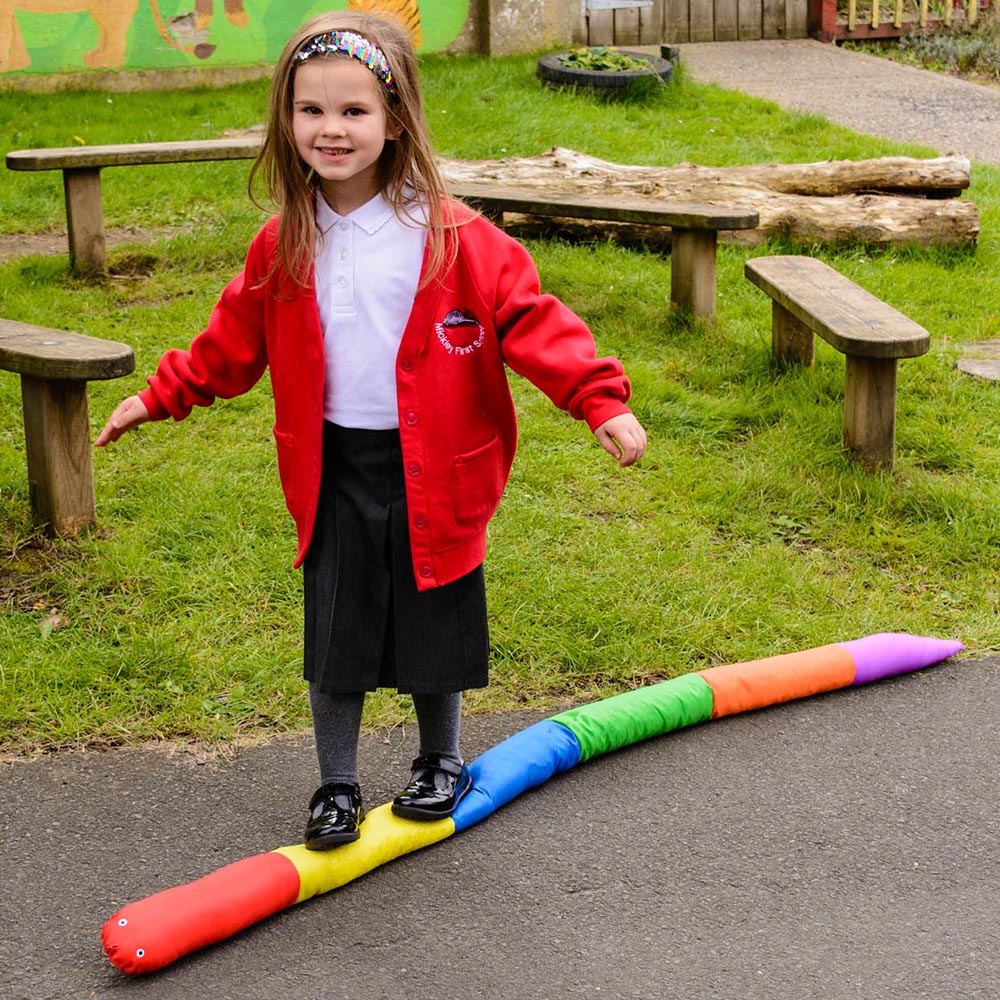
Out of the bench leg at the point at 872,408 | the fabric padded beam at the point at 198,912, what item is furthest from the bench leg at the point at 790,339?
the fabric padded beam at the point at 198,912

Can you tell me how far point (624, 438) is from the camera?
253 cm

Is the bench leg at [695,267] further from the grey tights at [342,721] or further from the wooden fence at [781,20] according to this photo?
the wooden fence at [781,20]

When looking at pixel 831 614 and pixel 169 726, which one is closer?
pixel 169 726

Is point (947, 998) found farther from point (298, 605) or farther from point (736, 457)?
point (736, 457)

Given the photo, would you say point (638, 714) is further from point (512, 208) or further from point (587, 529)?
point (512, 208)

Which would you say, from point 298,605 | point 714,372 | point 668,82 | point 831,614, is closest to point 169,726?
point 298,605

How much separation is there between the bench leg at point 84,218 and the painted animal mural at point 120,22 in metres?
4.26

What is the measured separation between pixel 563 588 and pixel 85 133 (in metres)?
6.71

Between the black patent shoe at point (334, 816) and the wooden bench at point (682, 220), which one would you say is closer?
the black patent shoe at point (334, 816)

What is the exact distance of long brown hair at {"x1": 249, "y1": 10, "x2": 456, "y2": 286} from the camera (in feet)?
8.45

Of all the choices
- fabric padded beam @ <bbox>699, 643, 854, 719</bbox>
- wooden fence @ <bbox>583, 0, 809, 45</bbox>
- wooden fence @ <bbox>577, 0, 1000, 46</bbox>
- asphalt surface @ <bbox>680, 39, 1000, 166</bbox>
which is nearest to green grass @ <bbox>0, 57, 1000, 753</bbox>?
fabric padded beam @ <bbox>699, 643, 854, 719</bbox>

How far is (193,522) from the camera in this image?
4.34 metres

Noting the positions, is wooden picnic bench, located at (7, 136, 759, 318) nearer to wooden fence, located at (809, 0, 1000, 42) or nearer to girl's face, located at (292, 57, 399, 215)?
girl's face, located at (292, 57, 399, 215)

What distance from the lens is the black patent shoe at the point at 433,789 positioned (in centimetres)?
287
